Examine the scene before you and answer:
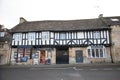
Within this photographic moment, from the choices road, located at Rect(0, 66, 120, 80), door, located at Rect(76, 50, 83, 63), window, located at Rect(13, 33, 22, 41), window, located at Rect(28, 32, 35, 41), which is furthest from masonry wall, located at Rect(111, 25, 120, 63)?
window, located at Rect(13, 33, 22, 41)

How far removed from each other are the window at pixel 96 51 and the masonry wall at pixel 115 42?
96cm

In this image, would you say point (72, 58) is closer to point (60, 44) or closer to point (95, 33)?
point (60, 44)

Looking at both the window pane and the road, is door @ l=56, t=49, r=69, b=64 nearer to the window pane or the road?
the window pane

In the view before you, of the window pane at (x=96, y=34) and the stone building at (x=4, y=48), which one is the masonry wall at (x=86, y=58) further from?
the stone building at (x=4, y=48)

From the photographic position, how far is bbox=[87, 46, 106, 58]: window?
48.6 feet

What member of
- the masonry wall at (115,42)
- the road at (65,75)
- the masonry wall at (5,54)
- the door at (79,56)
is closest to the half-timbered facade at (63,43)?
the door at (79,56)

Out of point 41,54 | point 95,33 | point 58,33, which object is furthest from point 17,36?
point 95,33

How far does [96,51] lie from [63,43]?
137 inches

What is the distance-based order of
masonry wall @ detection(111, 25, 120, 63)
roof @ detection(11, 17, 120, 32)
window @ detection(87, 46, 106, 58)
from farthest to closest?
roof @ detection(11, 17, 120, 32)
window @ detection(87, 46, 106, 58)
masonry wall @ detection(111, 25, 120, 63)

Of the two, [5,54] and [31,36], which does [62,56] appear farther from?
[5,54]

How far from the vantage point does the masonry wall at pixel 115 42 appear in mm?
14260

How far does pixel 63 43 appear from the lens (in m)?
15.5

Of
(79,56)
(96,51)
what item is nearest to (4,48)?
(79,56)

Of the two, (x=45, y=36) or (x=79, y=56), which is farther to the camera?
(x=45, y=36)
